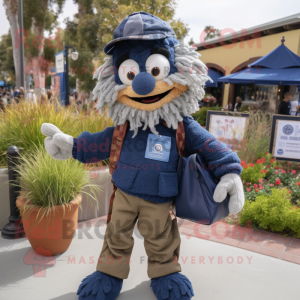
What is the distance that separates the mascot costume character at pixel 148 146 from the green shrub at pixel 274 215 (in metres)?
1.44

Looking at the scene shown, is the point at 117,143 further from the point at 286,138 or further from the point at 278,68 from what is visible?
the point at 278,68

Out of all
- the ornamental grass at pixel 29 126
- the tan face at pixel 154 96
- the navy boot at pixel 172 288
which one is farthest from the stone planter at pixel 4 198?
the navy boot at pixel 172 288

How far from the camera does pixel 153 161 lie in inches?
79.9

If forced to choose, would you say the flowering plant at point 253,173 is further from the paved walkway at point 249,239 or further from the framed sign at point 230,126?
the paved walkway at point 249,239

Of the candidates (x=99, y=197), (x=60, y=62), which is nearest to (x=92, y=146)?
(x=99, y=197)

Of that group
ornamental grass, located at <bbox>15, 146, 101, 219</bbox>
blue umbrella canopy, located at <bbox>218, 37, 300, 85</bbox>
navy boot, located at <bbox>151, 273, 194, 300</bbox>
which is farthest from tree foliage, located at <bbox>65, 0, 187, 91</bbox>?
navy boot, located at <bbox>151, 273, 194, 300</bbox>

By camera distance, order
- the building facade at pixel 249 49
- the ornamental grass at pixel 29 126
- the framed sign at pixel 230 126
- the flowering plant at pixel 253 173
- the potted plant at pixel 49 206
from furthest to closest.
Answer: the building facade at pixel 249 49
the framed sign at pixel 230 126
the flowering plant at pixel 253 173
the ornamental grass at pixel 29 126
the potted plant at pixel 49 206

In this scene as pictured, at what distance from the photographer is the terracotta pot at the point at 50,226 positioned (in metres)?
2.48

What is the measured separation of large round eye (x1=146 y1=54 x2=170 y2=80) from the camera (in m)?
1.99

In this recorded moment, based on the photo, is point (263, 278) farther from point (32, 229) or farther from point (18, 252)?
point (18, 252)

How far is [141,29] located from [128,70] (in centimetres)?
28

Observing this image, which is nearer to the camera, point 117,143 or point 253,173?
point 117,143

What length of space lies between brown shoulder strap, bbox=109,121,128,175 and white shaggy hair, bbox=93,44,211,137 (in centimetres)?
5

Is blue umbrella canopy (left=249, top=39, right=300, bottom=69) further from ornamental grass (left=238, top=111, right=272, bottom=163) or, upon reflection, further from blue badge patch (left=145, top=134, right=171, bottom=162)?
blue badge patch (left=145, top=134, right=171, bottom=162)
